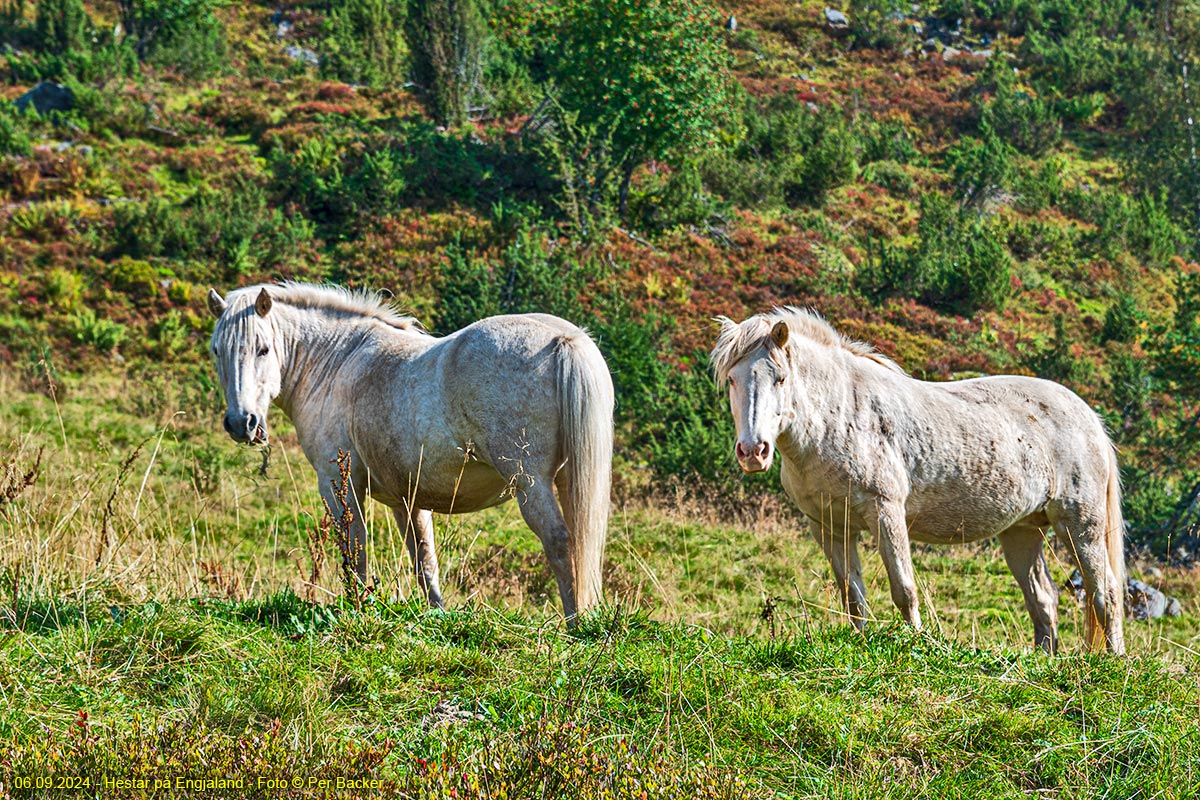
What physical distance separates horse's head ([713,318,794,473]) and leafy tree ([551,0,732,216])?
73.2 ft

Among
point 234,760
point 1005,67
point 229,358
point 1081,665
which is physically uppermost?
point 1005,67

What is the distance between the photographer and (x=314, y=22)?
138 ft

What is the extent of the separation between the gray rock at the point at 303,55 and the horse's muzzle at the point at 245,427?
3640cm

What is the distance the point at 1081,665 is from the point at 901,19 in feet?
161

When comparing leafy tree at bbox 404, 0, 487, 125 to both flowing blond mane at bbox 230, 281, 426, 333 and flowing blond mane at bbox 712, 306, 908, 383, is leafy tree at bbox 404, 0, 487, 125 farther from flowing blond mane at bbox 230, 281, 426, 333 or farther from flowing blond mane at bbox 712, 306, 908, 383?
flowing blond mane at bbox 712, 306, 908, 383

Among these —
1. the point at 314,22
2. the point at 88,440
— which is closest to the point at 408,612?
the point at 88,440

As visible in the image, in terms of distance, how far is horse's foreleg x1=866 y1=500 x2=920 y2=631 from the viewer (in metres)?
5.17

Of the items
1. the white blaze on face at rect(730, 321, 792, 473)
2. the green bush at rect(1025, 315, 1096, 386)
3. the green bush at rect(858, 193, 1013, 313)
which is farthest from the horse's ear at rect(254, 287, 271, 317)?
the green bush at rect(858, 193, 1013, 313)

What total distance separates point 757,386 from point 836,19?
156 ft

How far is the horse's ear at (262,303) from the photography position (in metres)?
5.67

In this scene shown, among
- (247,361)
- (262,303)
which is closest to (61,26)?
(262,303)

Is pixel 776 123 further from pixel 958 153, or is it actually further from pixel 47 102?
pixel 47 102

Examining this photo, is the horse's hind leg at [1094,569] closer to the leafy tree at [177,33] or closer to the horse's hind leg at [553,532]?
the horse's hind leg at [553,532]

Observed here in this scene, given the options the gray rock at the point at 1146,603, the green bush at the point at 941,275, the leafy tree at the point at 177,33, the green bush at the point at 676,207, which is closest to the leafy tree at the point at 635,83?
the green bush at the point at 676,207
